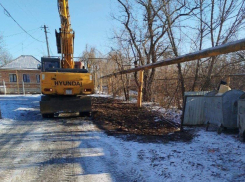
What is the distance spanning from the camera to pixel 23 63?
33312mm

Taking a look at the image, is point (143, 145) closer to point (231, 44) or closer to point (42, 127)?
point (231, 44)

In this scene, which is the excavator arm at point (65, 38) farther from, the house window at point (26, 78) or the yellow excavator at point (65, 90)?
the house window at point (26, 78)

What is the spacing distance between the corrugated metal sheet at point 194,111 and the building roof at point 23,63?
103 ft

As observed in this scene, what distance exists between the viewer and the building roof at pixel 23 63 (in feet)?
104

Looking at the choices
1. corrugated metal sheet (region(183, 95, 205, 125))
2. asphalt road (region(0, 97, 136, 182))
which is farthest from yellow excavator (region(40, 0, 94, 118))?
corrugated metal sheet (region(183, 95, 205, 125))

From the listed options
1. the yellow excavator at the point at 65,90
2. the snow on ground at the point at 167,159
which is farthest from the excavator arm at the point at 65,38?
the snow on ground at the point at 167,159

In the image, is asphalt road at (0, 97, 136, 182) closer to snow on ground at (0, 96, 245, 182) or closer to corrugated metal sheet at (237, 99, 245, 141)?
snow on ground at (0, 96, 245, 182)

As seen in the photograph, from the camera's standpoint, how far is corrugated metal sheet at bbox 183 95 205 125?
20.8 feet

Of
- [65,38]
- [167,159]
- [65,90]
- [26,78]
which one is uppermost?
[65,38]

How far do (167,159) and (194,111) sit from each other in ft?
9.86

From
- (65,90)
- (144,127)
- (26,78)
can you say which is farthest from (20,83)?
(144,127)

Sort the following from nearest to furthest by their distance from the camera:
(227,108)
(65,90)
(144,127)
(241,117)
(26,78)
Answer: (241,117)
(227,108)
(144,127)
(65,90)
(26,78)

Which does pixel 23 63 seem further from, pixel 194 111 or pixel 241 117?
pixel 241 117

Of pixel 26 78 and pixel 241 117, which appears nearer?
pixel 241 117
